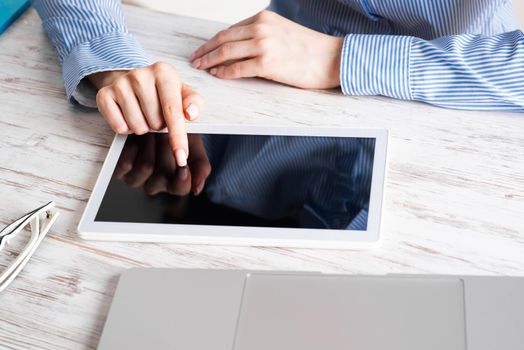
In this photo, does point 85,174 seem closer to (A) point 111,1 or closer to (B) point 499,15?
(A) point 111,1

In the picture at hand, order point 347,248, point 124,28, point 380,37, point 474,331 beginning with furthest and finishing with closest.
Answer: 1. point 124,28
2. point 380,37
3. point 347,248
4. point 474,331

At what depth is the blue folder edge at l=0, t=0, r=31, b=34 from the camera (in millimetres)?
1266

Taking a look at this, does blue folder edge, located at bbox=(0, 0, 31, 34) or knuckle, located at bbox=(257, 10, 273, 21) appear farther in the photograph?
blue folder edge, located at bbox=(0, 0, 31, 34)

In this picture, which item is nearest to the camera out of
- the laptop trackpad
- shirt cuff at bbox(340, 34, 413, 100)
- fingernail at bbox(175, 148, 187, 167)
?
the laptop trackpad

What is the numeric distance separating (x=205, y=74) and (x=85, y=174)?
10.7 inches

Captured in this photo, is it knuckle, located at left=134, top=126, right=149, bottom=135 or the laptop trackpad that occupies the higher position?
the laptop trackpad

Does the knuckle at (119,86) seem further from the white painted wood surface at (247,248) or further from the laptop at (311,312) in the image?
the laptop at (311,312)

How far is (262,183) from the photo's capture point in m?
0.88

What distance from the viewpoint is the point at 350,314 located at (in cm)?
70

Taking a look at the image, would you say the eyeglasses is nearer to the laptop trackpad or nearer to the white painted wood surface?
the white painted wood surface

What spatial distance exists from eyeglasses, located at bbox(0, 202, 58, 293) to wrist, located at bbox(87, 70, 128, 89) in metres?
0.26

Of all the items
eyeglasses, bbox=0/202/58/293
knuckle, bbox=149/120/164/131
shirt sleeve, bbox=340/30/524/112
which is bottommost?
eyeglasses, bbox=0/202/58/293

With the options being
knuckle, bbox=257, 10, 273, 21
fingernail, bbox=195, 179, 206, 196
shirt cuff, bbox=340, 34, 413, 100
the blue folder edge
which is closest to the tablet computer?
fingernail, bbox=195, 179, 206, 196

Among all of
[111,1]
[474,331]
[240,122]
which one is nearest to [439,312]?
[474,331]
